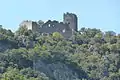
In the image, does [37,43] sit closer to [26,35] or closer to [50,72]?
[26,35]

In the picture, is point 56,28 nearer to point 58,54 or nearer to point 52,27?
point 52,27

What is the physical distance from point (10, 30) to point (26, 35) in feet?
5.79

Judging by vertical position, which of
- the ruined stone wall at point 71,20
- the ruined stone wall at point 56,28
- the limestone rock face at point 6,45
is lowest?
the limestone rock face at point 6,45

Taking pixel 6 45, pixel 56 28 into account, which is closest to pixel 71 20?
pixel 56 28

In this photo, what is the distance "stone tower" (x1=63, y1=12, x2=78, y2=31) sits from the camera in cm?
8235

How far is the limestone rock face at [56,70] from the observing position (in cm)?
6406

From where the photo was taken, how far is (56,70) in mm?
64688

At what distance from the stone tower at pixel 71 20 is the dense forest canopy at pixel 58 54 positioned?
370 centimetres

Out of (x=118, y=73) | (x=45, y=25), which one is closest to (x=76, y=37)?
(x=45, y=25)

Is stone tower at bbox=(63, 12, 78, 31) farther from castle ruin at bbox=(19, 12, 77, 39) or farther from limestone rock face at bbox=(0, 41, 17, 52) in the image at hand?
limestone rock face at bbox=(0, 41, 17, 52)

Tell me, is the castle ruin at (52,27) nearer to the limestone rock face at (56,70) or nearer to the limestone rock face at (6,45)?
the limestone rock face at (6,45)

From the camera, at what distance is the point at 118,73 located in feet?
225

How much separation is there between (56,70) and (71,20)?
18.7 m

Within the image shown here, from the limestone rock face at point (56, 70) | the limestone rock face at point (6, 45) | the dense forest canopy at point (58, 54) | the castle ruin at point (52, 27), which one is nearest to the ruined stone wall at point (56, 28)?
the castle ruin at point (52, 27)
